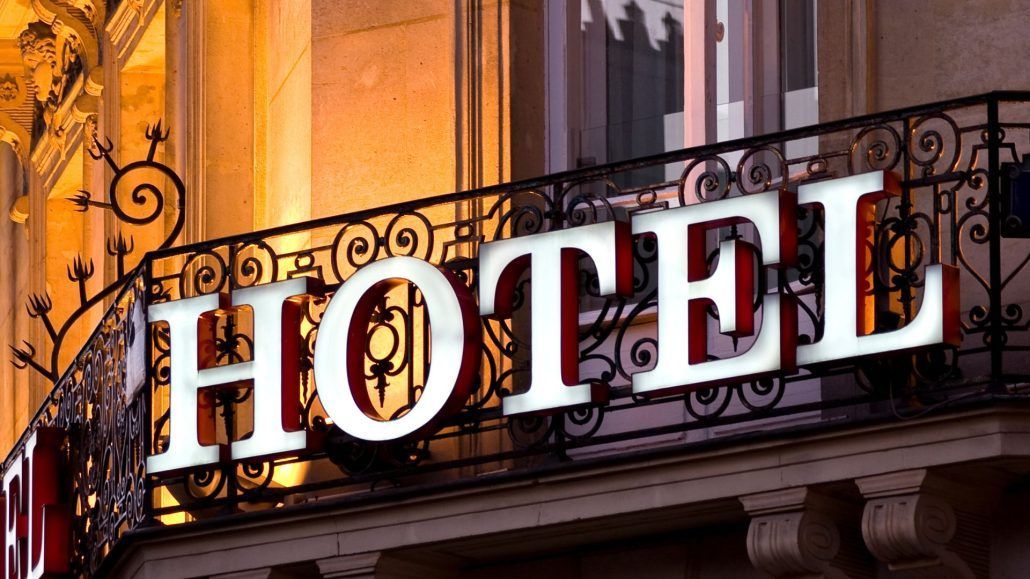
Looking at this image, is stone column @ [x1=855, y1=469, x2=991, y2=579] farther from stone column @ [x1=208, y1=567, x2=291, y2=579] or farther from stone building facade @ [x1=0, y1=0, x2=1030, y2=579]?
stone column @ [x1=208, y1=567, x2=291, y2=579]

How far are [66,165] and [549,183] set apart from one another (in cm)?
810

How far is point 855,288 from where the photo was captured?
12.1 m

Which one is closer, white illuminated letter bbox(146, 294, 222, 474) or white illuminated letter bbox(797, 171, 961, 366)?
white illuminated letter bbox(797, 171, 961, 366)

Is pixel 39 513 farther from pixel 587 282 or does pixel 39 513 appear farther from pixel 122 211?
pixel 587 282

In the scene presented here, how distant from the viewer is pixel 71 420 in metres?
15.4

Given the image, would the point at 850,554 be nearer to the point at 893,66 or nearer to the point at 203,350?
the point at 893,66

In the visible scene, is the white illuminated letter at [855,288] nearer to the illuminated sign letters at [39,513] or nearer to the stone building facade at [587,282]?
the stone building facade at [587,282]

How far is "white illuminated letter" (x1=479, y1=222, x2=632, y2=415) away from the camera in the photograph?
12.8 m

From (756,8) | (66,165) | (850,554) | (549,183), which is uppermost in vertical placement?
(66,165)

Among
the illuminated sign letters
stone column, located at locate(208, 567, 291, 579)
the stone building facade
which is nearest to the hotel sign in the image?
the stone building facade

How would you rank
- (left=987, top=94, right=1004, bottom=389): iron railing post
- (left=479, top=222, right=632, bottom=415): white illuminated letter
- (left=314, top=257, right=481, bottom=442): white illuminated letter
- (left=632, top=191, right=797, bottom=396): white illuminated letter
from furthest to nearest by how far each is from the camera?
(left=314, top=257, right=481, bottom=442): white illuminated letter < (left=479, top=222, right=632, bottom=415): white illuminated letter < (left=632, top=191, right=797, bottom=396): white illuminated letter < (left=987, top=94, right=1004, bottom=389): iron railing post

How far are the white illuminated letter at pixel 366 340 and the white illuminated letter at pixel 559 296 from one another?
0.59 ft

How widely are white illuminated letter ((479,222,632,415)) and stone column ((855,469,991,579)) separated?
1.28 m

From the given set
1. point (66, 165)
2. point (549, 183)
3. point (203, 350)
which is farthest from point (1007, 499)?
point (66, 165)
